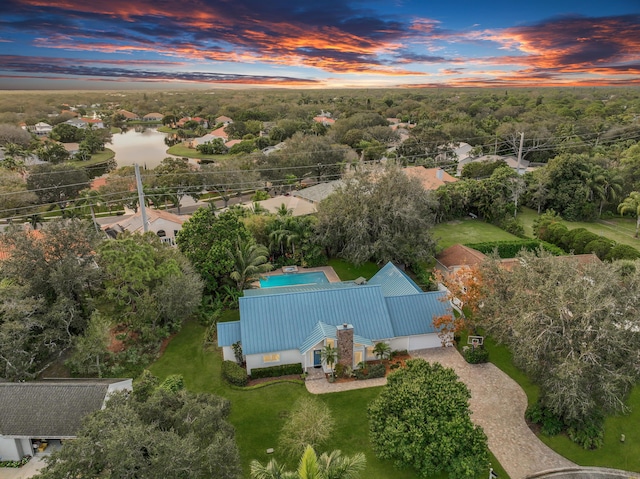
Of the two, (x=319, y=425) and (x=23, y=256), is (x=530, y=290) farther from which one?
(x=23, y=256)

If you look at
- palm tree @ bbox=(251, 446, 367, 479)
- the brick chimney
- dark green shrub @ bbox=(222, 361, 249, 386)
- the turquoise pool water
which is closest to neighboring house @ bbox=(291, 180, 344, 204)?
the turquoise pool water

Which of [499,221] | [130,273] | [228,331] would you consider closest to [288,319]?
[228,331]

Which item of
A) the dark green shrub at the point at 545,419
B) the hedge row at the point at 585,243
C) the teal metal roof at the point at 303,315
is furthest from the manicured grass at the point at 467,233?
the dark green shrub at the point at 545,419

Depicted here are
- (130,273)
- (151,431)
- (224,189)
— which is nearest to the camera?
(151,431)

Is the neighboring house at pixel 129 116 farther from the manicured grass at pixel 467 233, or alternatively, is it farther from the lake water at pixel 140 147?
the manicured grass at pixel 467 233

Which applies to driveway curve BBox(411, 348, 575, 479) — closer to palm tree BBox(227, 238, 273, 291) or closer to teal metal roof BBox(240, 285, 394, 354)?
teal metal roof BBox(240, 285, 394, 354)
